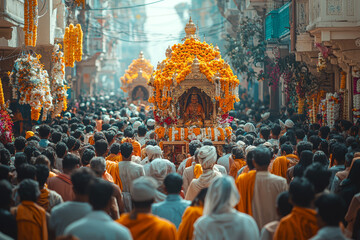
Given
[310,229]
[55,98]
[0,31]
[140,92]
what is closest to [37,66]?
[0,31]

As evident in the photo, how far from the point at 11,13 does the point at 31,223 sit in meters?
11.2

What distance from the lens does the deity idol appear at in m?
16.8

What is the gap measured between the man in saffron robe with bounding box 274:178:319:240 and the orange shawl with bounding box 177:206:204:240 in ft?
2.66

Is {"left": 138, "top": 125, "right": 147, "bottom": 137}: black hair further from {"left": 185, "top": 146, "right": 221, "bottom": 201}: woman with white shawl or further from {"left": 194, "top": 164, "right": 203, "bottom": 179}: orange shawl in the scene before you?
{"left": 185, "top": 146, "right": 221, "bottom": 201}: woman with white shawl

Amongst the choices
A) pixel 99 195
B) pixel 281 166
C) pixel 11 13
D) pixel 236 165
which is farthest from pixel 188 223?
pixel 11 13

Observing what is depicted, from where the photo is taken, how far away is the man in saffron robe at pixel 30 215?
228 inches

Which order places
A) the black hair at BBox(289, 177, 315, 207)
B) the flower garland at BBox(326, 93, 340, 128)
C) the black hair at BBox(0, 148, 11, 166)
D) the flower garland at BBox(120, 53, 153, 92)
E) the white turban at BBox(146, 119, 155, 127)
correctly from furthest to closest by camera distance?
the flower garland at BBox(120, 53, 153, 92) → the flower garland at BBox(326, 93, 340, 128) → the white turban at BBox(146, 119, 155, 127) → the black hair at BBox(0, 148, 11, 166) → the black hair at BBox(289, 177, 315, 207)

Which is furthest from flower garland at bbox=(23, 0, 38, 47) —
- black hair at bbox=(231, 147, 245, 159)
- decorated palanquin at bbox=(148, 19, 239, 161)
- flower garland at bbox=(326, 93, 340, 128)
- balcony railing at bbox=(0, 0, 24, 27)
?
flower garland at bbox=(326, 93, 340, 128)

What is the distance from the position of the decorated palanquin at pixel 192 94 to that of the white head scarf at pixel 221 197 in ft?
31.8

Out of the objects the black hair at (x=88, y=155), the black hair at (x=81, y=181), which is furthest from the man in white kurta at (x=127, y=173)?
the black hair at (x=81, y=181)

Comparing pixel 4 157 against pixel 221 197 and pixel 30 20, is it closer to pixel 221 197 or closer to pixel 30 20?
pixel 221 197

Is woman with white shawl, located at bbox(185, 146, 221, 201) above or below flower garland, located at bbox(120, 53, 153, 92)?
below

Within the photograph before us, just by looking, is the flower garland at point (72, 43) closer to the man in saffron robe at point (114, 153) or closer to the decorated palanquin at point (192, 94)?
the decorated palanquin at point (192, 94)

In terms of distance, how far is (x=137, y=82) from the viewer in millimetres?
36875
